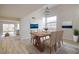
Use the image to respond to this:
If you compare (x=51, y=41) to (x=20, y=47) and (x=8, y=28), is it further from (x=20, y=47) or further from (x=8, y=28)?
(x=8, y=28)

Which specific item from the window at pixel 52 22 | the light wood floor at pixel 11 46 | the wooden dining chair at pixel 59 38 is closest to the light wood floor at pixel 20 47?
the light wood floor at pixel 11 46

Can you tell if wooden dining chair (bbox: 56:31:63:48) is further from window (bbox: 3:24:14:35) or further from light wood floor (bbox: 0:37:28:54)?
window (bbox: 3:24:14:35)

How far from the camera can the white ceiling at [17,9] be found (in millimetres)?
2191

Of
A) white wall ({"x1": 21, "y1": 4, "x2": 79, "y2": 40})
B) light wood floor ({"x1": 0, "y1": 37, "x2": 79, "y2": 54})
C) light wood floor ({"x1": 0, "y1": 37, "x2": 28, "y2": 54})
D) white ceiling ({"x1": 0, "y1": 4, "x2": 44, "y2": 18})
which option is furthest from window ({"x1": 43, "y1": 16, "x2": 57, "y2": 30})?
light wood floor ({"x1": 0, "y1": 37, "x2": 28, "y2": 54})

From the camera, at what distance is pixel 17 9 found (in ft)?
7.62

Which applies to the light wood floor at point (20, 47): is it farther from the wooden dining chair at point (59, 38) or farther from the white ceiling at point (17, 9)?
the white ceiling at point (17, 9)

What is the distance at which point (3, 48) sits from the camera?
2.26 meters

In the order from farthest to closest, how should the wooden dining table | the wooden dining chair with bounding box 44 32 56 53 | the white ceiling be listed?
the wooden dining table < the wooden dining chair with bounding box 44 32 56 53 < the white ceiling

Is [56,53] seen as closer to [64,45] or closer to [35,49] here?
[64,45]

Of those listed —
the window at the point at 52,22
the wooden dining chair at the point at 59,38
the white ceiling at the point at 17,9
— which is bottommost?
the wooden dining chair at the point at 59,38

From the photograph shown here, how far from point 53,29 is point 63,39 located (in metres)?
0.35

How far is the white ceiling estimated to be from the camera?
2191 millimetres

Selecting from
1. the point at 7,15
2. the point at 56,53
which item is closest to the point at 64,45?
the point at 56,53
